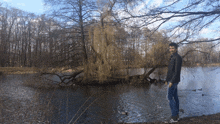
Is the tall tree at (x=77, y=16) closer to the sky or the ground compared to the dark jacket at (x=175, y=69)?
closer to the sky

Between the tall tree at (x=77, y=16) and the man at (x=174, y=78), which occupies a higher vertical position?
the tall tree at (x=77, y=16)

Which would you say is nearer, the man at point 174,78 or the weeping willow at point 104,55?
the man at point 174,78

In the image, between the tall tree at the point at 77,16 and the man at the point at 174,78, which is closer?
the man at the point at 174,78

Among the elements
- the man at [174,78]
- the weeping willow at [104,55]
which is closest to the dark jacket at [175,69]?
the man at [174,78]

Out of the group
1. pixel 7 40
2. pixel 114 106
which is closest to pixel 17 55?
pixel 7 40

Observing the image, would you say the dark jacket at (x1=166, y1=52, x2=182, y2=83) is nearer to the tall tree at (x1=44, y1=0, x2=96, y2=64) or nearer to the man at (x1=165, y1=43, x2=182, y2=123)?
the man at (x1=165, y1=43, x2=182, y2=123)

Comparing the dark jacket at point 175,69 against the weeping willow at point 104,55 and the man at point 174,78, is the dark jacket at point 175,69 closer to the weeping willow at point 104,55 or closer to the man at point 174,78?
the man at point 174,78

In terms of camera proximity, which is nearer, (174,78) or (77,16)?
(174,78)

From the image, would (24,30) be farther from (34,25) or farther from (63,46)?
(63,46)

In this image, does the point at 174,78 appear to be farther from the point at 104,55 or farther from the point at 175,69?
the point at 104,55

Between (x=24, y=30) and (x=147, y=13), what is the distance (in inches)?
1627

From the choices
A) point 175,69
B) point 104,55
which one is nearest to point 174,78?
point 175,69

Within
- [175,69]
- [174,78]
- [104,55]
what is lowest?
[174,78]

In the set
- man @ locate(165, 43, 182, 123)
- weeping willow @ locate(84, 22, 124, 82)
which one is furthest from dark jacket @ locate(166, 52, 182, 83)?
weeping willow @ locate(84, 22, 124, 82)
